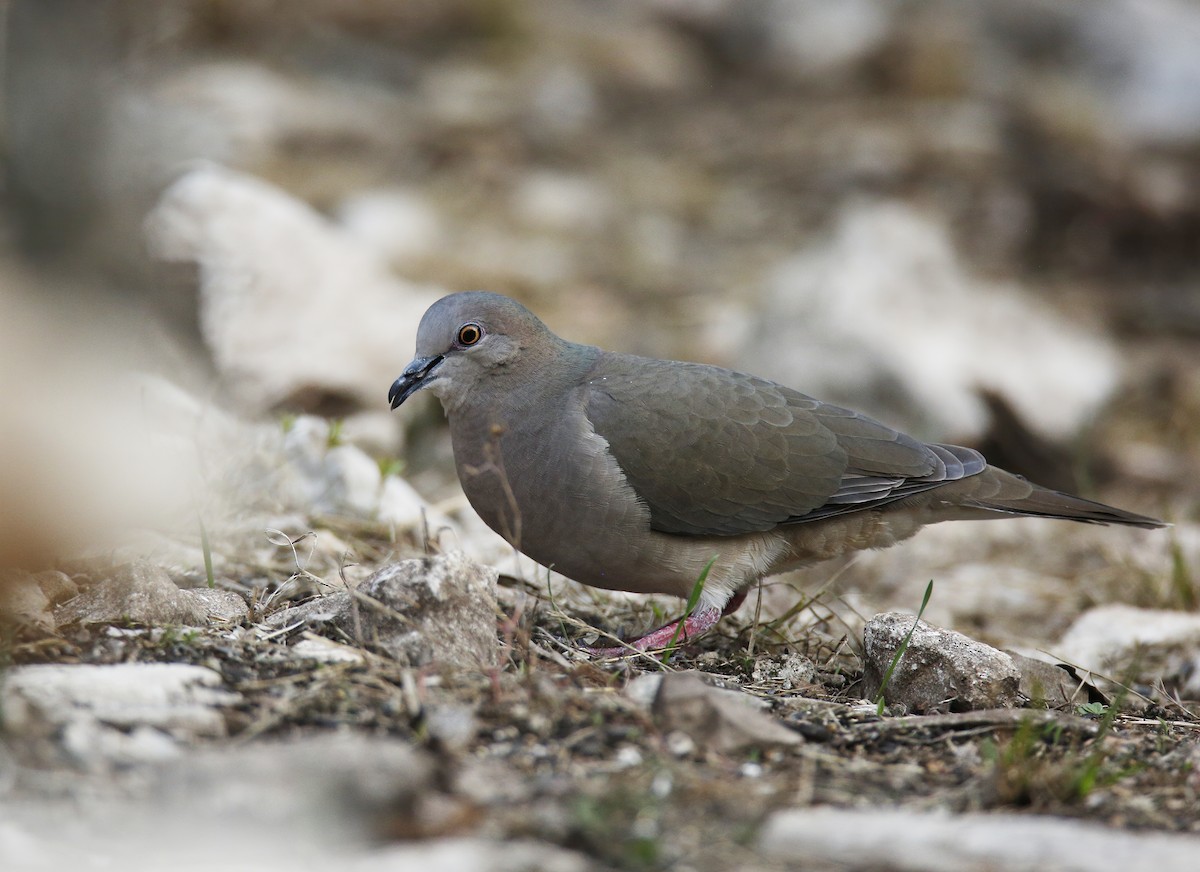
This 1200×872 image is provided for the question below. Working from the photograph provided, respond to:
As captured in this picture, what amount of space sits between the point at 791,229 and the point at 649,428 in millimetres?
5843

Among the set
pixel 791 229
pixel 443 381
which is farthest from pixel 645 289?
pixel 443 381

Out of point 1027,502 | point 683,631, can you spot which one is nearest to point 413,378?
point 683,631

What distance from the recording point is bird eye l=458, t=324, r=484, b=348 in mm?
4246

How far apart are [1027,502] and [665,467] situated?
136 cm

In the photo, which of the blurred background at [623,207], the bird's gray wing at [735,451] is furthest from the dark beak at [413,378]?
the blurred background at [623,207]

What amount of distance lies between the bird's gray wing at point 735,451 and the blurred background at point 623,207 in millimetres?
1557

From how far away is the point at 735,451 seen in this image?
165 inches

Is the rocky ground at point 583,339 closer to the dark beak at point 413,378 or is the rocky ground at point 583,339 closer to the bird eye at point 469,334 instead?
the dark beak at point 413,378

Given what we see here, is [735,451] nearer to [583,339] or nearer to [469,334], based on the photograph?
[469,334]

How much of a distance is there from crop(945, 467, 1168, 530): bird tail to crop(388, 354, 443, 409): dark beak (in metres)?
1.89

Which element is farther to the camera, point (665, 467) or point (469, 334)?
point (469, 334)

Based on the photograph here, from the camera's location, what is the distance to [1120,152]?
386 inches

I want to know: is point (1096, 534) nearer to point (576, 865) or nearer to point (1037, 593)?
point (1037, 593)

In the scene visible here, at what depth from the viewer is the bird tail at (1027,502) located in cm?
445
